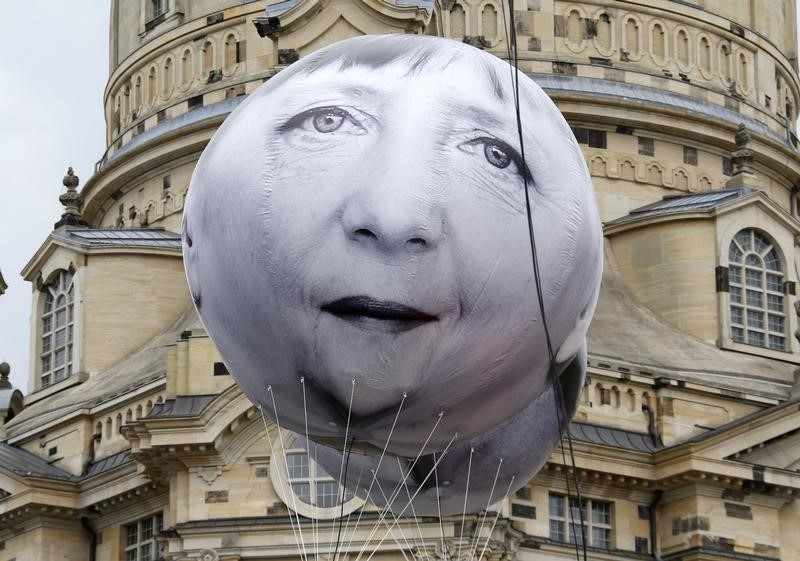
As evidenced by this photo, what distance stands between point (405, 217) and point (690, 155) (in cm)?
4961

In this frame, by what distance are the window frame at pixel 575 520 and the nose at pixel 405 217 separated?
36.4 m

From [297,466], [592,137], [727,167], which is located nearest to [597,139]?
[592,137]

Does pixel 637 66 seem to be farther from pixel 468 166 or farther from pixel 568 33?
pixel 468 166

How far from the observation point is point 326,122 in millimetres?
18609

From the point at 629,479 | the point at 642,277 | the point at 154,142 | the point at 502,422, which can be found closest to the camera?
the point at 502,422

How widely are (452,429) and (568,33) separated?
163 ft

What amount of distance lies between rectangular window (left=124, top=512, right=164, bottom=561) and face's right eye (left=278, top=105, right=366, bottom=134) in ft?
126

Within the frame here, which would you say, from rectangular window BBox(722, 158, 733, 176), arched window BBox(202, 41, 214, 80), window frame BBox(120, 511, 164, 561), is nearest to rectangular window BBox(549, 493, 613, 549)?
window frame BBox(120, 511, 164, 561)

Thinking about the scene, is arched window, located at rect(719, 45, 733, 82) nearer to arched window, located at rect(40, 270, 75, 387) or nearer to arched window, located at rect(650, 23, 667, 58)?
arched window, located at rect(650, 23, 667, 58)

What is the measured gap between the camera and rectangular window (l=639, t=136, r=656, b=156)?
218 feet

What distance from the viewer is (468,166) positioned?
18391mm

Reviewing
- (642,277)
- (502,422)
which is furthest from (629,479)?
(502,422)

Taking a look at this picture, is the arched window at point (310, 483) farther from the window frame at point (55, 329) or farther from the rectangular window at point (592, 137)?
the rectangular window at point (592, 137)

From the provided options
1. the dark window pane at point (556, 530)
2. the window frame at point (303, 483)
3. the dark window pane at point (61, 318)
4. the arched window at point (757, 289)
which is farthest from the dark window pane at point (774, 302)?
the dark window pane at point (61, 318)
